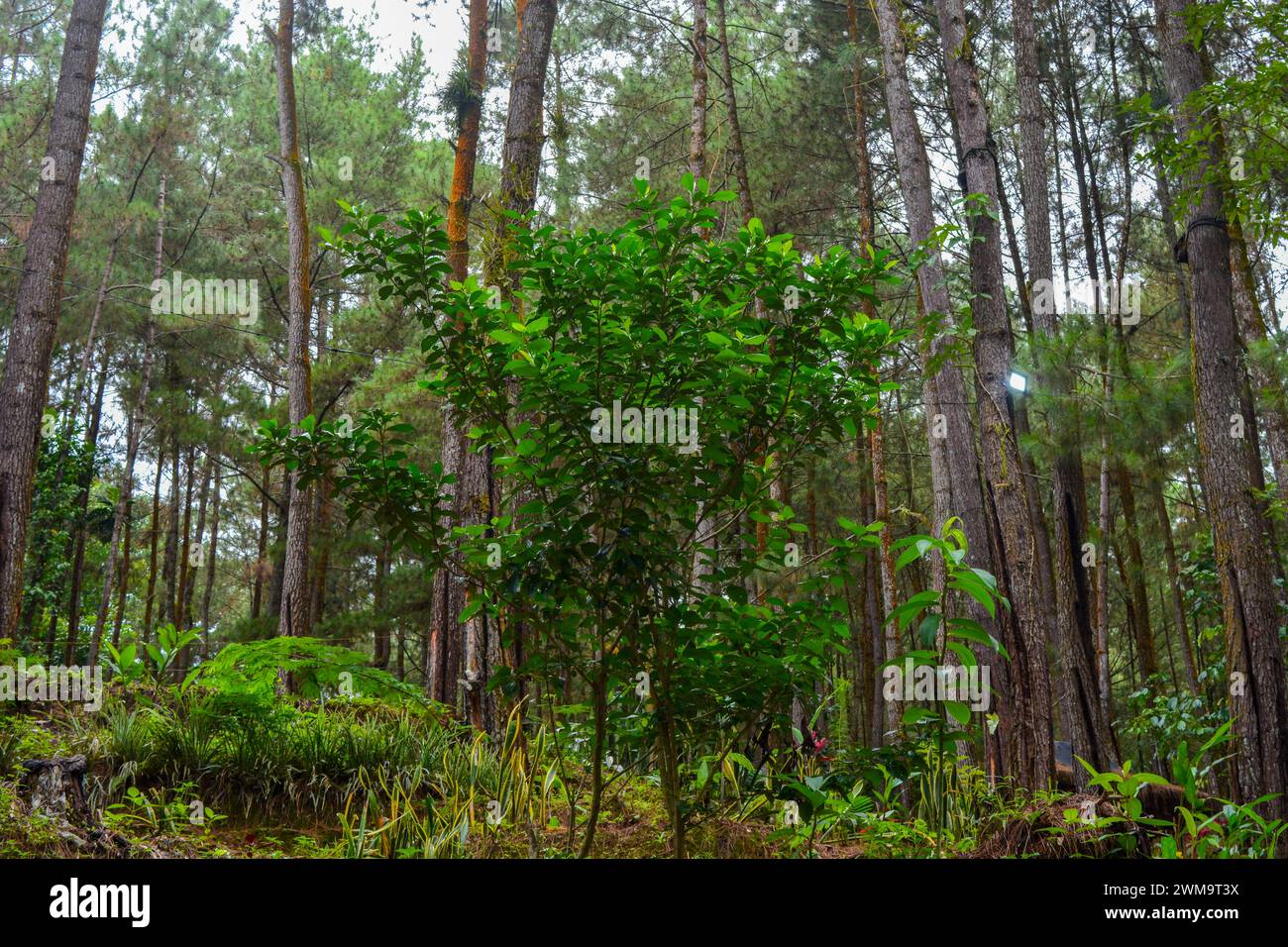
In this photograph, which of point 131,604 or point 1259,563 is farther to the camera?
point 131,604

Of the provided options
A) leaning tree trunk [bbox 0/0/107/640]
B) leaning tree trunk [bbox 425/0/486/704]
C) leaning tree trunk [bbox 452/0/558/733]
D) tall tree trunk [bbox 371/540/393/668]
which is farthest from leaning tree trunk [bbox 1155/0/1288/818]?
tall tree trunk [bbox 371/540/393/668]

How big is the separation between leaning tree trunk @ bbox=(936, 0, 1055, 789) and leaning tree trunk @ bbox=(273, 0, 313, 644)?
791cm

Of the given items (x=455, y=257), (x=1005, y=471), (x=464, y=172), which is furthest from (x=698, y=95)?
(x=1005, y=471)

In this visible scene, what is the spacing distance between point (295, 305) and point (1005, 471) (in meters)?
9.58

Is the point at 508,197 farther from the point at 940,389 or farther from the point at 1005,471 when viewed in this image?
the point at 940,389

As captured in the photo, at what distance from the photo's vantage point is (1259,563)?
559 centimetres

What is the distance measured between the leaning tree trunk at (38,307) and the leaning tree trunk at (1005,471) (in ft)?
23.1

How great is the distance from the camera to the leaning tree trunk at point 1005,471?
506 centimetres

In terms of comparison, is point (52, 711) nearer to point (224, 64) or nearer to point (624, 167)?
point (624, 167)

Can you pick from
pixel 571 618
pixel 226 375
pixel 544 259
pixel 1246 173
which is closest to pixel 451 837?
pixel 571 618

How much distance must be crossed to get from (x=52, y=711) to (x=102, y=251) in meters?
12.7

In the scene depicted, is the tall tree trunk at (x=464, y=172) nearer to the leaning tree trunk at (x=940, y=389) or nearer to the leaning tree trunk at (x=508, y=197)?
the leaning tree trunk at (x=508, y=197)

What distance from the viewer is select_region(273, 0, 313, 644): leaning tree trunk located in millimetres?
10484
